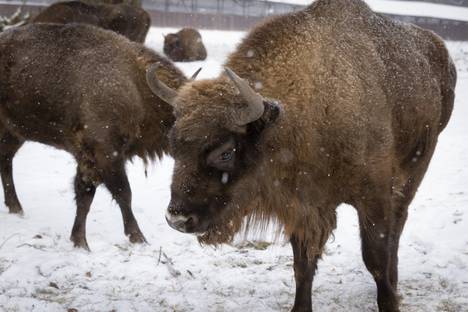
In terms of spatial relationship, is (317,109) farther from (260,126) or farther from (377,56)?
(377,56)

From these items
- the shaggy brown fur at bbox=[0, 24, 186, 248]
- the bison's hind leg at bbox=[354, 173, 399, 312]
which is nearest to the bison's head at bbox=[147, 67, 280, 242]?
the bison's hind leg at bbox=[354, 173, 399, 312]

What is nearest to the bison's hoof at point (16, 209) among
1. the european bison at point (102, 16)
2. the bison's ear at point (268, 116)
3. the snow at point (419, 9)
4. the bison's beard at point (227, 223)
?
the bison's beard at point (227, 223)

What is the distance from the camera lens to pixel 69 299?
155 inches

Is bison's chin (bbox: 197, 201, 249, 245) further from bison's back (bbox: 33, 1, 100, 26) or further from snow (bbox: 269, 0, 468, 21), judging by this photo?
snow (bbox: 269, 0, 468, 21)

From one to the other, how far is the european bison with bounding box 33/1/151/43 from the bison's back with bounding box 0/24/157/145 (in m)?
6.71

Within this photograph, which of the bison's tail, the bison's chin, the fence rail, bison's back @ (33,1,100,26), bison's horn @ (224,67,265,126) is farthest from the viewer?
the fence rail

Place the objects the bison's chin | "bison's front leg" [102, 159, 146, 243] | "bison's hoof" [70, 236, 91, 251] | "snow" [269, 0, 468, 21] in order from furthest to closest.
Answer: "snow" [269, 0, 468, 21], "bison's front leg" [102, 159, 146, 243], "bison's hoof" [70, 236, 91, 251], the bison's chin

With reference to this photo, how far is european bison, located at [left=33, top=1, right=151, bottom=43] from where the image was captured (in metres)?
12.3

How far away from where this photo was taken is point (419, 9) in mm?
42125

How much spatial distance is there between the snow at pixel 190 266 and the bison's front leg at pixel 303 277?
0.22 m

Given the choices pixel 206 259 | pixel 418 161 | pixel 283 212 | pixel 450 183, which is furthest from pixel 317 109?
pixel 450 183

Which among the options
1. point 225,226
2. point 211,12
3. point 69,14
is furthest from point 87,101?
point 211,12

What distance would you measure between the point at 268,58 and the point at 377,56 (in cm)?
96

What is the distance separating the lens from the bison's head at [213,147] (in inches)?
113
